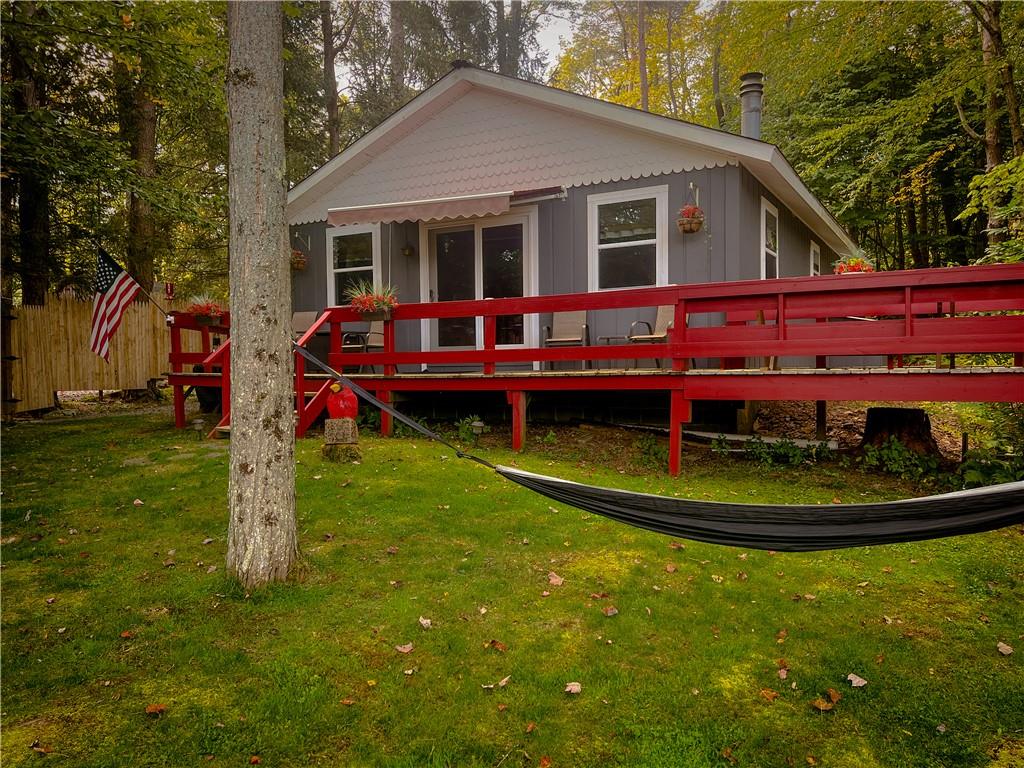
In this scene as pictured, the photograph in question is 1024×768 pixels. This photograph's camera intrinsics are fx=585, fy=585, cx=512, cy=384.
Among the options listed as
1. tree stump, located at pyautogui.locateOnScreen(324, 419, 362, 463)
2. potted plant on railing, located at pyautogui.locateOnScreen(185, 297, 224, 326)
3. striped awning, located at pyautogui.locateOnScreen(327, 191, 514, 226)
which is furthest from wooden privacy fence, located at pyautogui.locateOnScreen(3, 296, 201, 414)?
tree stump, located at pyautogui.locateOnScreen(324, 419, 362, 463)

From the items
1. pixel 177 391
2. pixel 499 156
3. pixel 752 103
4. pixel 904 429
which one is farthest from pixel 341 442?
pixel 752 103

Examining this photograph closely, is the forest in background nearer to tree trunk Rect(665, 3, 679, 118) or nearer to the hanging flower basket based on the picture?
tree trunk Rect(665, 3, 679, 118)

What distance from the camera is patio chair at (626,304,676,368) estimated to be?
6.89 meters

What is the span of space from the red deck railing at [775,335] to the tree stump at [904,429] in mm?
568

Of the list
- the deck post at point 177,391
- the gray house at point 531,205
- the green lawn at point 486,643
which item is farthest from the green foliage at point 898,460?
the deck post at point 177,391

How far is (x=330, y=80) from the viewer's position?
50.5 feet

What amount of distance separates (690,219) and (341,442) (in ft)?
15.5

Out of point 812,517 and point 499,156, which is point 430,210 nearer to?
point 499,156

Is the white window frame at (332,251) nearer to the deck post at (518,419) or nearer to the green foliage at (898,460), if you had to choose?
the deck post at (518,419)

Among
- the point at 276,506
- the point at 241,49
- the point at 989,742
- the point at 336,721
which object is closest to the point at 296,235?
the point at 241,49

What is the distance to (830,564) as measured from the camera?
362 cm

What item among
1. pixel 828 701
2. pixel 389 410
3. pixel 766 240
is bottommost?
pixel 828 701

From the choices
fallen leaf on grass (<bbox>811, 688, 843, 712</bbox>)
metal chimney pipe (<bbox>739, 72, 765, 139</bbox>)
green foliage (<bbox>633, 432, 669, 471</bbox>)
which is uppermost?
metal chimney pipe (<bbox>739, 72, 765, 139</bbox>)

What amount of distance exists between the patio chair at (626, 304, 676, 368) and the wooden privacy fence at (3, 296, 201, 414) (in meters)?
7.99
